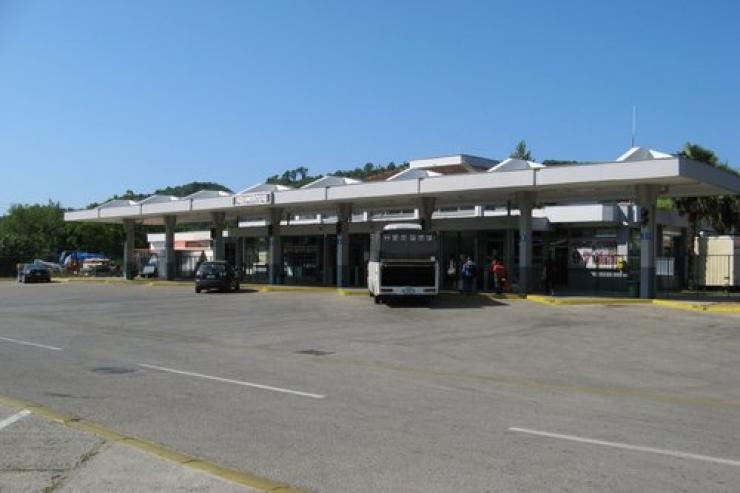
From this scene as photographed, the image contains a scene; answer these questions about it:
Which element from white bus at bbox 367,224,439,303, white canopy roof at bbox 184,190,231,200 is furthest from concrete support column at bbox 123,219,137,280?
white bus at bbox 367,224,439,303

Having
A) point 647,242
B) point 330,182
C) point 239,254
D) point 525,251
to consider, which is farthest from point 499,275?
point 239,254

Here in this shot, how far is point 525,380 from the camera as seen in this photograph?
11781 mm

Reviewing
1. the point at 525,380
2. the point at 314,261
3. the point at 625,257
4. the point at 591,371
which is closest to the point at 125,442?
the point at 525,380

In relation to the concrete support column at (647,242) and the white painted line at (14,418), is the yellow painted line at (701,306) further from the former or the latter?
the white painted line at (14,418)

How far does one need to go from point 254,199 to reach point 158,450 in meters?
34.9

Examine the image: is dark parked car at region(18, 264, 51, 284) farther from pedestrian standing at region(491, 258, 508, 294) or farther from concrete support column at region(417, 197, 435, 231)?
pedestrian standing at region(491, 258, 508, 294)

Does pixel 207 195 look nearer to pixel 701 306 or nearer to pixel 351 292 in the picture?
pixel 351 292

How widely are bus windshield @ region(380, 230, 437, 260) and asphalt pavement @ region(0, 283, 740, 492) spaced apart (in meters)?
5.58

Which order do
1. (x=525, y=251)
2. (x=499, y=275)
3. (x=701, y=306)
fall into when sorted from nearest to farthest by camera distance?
(x=701, y=306) < (x=525, y=251) < (x=499, y=275)

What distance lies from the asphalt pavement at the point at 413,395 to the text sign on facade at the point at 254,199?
1885 cm

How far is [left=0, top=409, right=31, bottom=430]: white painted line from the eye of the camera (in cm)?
756

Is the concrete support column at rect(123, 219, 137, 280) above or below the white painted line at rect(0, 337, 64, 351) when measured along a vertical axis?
above

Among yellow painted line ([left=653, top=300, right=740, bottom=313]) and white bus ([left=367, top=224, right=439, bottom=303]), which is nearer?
yellow painted line ([left=653, top=300, right=740, bottom=313])

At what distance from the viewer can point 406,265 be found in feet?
90.2
